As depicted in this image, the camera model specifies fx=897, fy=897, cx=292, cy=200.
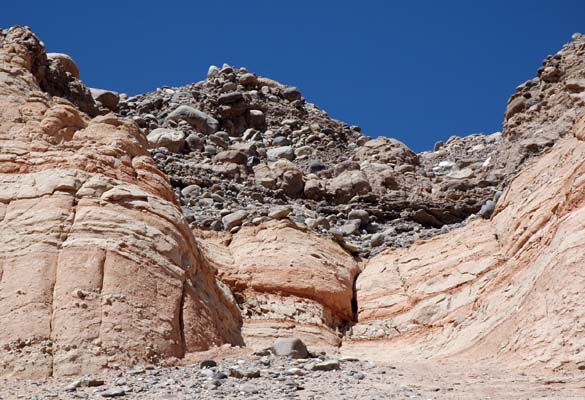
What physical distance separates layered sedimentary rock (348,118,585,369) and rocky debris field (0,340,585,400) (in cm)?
94

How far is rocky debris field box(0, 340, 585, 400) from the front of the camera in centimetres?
957

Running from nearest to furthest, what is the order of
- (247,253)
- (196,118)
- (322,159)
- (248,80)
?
1. (247,253)
2. (322,159)
3. (196,118)
4. (248,80)

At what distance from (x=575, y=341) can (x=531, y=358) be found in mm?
674

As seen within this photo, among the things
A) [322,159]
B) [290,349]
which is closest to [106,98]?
[322,159]

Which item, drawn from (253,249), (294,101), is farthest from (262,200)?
(294,101)

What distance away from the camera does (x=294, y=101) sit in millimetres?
46562

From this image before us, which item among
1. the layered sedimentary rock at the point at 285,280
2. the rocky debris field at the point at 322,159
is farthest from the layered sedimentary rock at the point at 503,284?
the rocky debris field at the point at 322,159

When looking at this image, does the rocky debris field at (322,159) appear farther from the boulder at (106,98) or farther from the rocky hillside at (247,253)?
the boulder at (106,98)

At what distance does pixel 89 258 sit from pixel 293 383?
4190 millimetres

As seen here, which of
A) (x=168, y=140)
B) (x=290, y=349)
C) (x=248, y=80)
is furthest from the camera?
(x=248, y=80)

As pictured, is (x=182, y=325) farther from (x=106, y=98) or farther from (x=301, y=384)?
(x=106, y=98)

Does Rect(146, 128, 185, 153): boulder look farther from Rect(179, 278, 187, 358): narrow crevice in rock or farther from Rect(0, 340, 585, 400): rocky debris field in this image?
Rect(0, 340, 585, 400): rocky debris field

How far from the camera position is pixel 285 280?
18.1 m

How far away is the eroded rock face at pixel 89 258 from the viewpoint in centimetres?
1157
